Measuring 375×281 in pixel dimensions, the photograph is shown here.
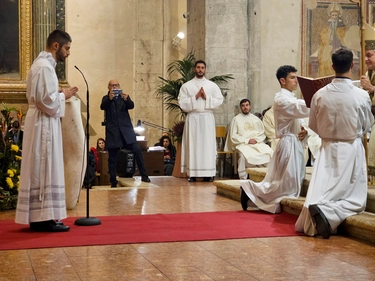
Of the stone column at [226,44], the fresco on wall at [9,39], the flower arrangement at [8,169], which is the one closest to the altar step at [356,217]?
the flower arrangement at [8,169]

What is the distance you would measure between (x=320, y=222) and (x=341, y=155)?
651 mm

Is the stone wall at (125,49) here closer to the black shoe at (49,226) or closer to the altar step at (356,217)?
the altar step at (356,217)

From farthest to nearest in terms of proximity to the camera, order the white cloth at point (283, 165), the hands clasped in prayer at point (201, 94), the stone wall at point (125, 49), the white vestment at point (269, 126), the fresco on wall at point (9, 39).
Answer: the stone wall at point (125, 49) < the fresco on wall at point (9, 39) < the white vestment at point (269, 126) < the hands clasped in prayer at point (201, 94) < the white cloth at point (283, 165)

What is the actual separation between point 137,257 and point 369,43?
11.7 ft

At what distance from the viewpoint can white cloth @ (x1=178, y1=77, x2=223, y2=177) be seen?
1192cm

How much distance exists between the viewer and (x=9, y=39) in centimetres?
1475

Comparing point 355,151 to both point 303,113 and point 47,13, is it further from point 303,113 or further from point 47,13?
point 47,13

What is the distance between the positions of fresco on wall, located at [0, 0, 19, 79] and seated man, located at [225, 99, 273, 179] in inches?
194

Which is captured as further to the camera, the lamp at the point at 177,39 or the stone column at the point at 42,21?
the lamp at the point at 177,39

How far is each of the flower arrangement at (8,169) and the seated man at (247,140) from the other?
463cm

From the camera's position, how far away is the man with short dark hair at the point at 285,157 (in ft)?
25.1

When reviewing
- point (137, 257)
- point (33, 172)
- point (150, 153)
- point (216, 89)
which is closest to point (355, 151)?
point (137, 257)

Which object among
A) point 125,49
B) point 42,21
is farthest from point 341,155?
point 125,49

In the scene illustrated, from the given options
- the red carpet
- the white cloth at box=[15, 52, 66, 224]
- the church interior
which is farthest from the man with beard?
the church interior
